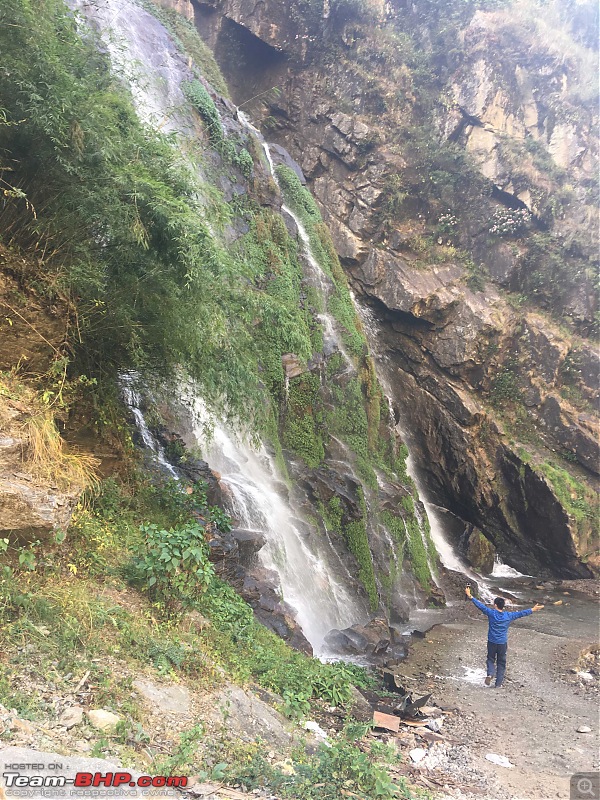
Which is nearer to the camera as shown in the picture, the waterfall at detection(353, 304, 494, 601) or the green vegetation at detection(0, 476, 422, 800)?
the green vegetation at detection(0, 476, 422, 800)

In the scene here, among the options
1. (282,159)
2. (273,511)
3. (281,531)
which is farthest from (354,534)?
(282,159)

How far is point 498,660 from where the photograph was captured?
788cm

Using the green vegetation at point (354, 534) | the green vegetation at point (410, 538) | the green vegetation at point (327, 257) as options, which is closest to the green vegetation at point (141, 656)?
the green vegetation at point (354, 534)

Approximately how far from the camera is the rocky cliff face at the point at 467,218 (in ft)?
62.2

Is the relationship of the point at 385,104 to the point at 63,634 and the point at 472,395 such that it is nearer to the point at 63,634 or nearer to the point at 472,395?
the point at 472,395

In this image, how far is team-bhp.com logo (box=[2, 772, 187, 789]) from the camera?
2.60m

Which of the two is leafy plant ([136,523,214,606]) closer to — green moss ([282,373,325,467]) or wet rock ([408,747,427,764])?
wet rock ([408,747,427,764])

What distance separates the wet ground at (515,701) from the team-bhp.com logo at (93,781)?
2843 mm

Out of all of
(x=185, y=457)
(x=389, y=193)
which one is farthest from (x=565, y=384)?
(x=185, y=457)

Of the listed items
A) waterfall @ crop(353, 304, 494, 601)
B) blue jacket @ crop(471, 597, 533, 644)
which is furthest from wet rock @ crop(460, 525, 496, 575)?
blue jacket @ crop(471, 597, 533, 644)

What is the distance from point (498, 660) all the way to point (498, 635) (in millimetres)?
458

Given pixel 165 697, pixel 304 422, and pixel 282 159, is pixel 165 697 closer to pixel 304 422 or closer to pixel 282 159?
pixel 304 422

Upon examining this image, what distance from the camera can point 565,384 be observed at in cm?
1992

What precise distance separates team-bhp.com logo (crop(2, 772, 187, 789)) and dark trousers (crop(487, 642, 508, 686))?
6.03 m
